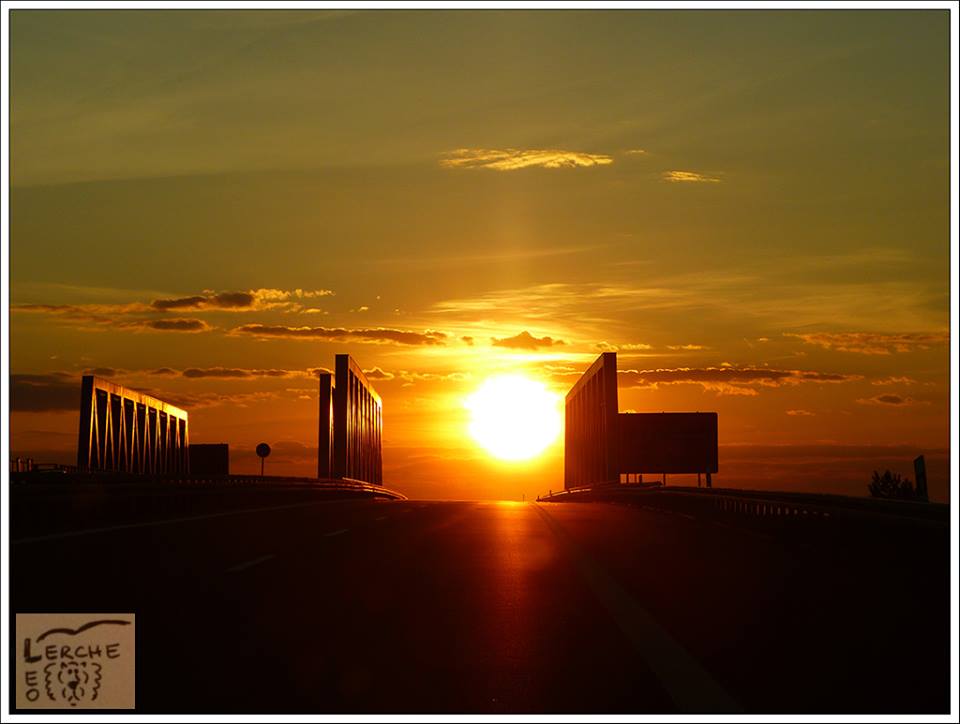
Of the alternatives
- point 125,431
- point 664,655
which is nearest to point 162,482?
point 664,655

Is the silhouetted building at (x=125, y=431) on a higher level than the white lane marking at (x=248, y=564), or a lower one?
higher

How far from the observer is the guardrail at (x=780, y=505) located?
1413 cm

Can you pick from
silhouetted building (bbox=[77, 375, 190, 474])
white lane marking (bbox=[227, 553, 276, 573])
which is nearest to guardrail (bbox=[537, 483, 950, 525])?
white lane marking (bbox=[227, 553, 276, 573])

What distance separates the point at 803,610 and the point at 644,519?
768 inches

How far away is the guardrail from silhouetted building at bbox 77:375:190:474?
41.5 m

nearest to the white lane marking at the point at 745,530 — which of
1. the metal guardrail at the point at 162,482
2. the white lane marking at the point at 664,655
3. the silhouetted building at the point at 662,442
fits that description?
the white lane marking at the point at 664,655

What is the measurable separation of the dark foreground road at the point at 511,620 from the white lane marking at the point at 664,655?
24mm

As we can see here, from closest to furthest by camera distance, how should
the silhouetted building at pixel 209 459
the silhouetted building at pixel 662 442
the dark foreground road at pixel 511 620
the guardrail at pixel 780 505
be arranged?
the dark foreground road at pixel 511 620, the guardrail at pixel 780 505, the silhouetted building at pixel 662 442, the silhouetted building at pixel 209 459

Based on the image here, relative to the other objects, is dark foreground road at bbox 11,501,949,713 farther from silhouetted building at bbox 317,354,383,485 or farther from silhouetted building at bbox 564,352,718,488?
silhouetted building at bbox 564,352,718,488

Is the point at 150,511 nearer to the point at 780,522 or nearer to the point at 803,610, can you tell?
the point at 780,522

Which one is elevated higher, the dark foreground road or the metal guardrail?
the metal guardrail

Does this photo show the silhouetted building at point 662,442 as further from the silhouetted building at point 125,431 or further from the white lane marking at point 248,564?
the white lane marking at point 248,564

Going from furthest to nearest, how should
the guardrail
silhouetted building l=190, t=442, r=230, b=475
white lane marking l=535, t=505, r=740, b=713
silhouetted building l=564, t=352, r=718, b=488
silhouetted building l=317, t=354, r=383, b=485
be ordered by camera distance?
silhouetted building l=190, t=442, r=230, b=475, silhouetted building l=564, t=352, r=718, b=488, silhouetted building l=317, t=354, r=383, b=485, the guardrail, white lane marking l=535, t=505, r=740, b=713

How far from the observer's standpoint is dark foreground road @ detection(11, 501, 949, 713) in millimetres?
7414
